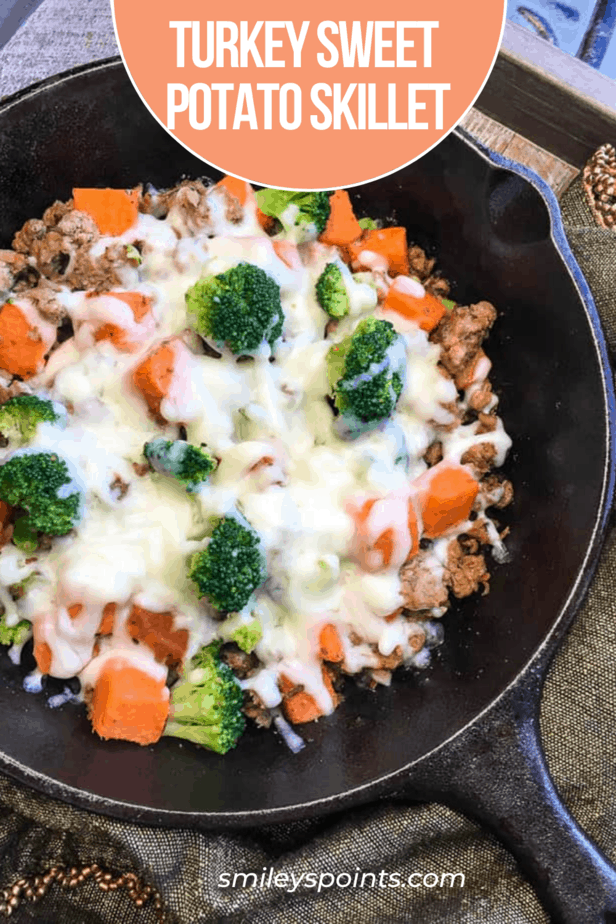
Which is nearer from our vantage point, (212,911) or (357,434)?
(357,434)

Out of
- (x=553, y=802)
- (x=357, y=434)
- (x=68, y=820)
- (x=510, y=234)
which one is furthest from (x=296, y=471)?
(x=68, y=820)

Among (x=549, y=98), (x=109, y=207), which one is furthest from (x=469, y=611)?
(x=549, y=98)

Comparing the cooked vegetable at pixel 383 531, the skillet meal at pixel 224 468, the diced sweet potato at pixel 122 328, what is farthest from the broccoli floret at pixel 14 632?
the cooked vegetable at pixel 383 531

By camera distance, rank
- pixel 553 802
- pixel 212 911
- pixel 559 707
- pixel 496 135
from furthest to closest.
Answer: pixel 496 135, pixel 559 707, pixel 212 911, pixel 553 802

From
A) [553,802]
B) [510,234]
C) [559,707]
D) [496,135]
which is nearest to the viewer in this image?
[553,802]

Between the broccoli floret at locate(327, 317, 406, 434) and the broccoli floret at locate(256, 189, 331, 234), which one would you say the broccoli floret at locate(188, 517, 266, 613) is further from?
the broccoli floret at locate(256, 189, 331, 234)

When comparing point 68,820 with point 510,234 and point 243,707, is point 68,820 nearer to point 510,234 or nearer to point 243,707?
point 243,707

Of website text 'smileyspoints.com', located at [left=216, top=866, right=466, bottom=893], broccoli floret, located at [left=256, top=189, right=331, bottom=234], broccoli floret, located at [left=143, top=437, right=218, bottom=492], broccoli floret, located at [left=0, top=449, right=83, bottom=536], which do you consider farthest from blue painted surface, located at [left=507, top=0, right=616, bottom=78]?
website text 'smileyspoints.com', located at [left=216, top=866, right=466, bottom=893]

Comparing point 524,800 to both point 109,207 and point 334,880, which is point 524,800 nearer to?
point 334,880
